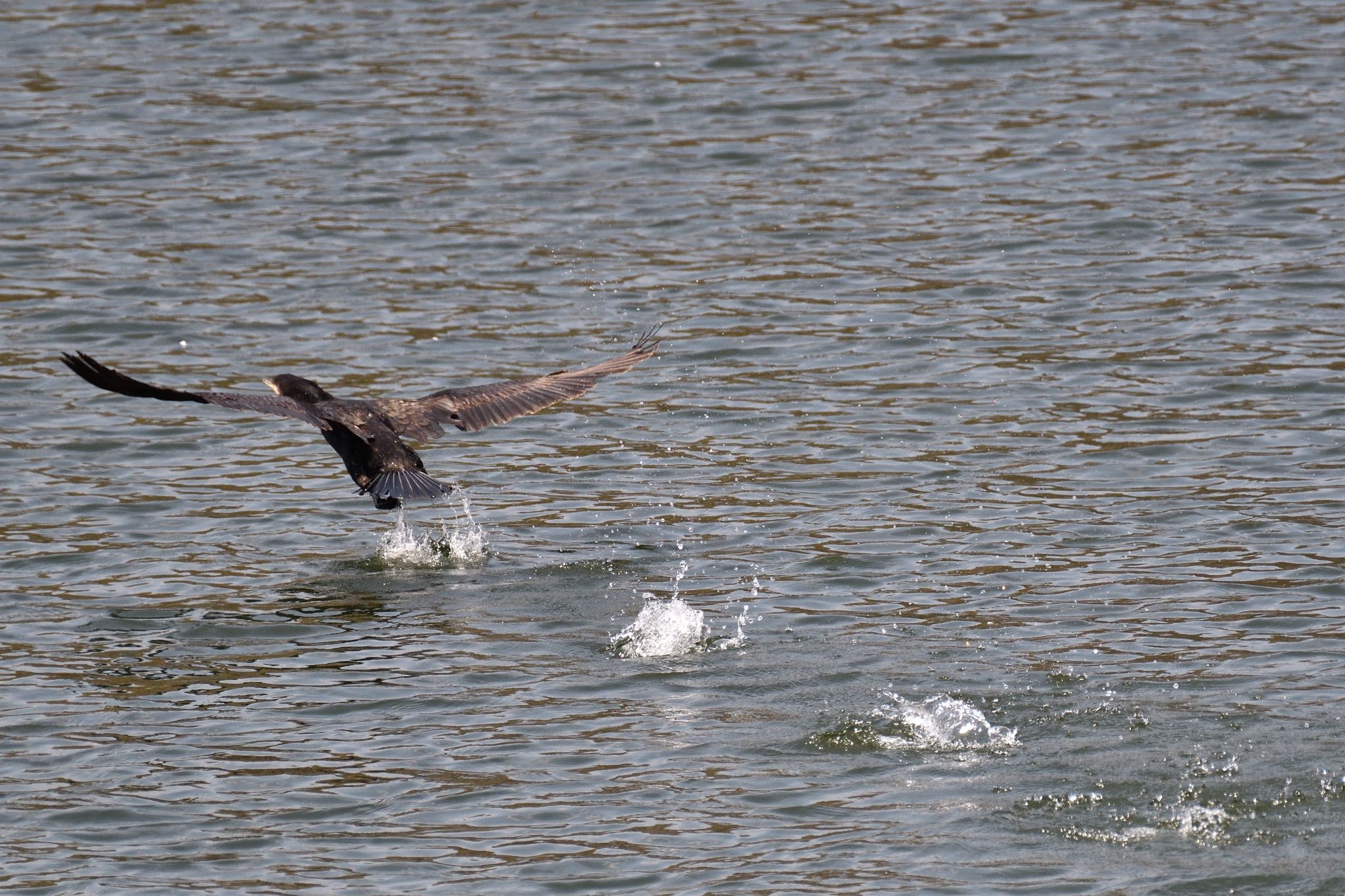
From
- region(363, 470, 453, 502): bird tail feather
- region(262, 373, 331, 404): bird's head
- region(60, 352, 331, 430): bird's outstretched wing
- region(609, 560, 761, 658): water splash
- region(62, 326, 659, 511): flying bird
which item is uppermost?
region(60, 352, 331, 430): bird's outstretched wing

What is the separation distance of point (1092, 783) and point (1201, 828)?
0.43 m

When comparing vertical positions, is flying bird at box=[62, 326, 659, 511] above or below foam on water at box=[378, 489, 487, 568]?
above

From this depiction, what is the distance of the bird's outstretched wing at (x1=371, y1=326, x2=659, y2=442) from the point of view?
946 centimetres

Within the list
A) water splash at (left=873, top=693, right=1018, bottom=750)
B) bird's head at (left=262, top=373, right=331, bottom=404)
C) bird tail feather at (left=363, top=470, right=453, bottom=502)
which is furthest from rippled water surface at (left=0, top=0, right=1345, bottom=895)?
bird's head at (left=262, top=373, right=331, bottom=404)

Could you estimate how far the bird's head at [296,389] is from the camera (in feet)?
31.0

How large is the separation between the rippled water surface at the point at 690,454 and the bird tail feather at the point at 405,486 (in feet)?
1.88

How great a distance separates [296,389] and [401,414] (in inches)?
19.2

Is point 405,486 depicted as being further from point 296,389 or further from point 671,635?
point 671,635

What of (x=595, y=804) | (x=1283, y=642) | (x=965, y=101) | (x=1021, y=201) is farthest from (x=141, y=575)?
(x=965, y=101)

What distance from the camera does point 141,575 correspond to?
9523mm

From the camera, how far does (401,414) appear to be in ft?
31.0

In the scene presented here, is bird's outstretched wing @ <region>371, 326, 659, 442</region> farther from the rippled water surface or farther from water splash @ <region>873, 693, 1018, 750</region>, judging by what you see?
water splash @ <region>873, 693, 1018, 750</region>

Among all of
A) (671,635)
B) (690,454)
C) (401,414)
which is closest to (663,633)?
(671,635)

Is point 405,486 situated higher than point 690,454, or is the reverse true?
point 405,486
